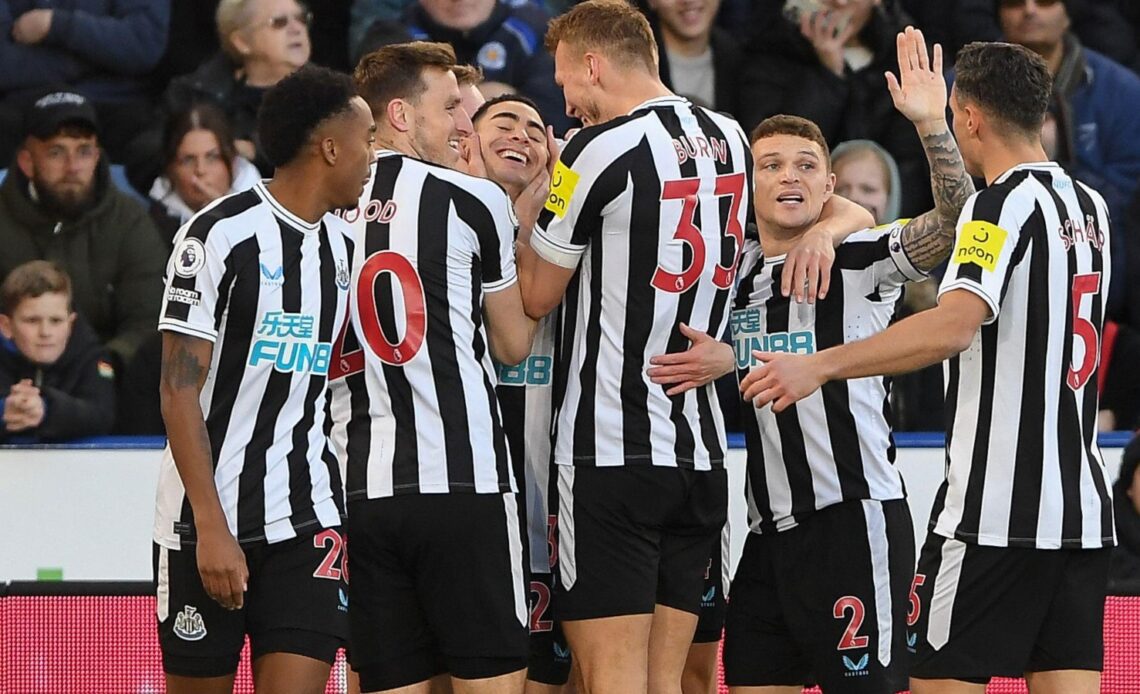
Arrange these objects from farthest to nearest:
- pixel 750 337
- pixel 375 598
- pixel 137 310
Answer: pixel 137 310, pixel 750 337, pixel 375 598

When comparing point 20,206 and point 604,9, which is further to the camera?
point 20,206

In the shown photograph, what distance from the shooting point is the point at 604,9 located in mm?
4492

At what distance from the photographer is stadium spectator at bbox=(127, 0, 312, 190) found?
304 inches

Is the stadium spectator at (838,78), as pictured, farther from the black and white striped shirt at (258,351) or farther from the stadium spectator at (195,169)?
the black and white striped shirt at (258,351)

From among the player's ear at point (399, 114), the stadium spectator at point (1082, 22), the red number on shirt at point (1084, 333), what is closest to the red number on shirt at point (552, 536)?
the player's ear at point (399, 114)

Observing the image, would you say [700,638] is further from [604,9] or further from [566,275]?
[604,9]

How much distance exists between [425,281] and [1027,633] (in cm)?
178

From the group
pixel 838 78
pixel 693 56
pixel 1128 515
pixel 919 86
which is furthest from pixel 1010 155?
pixel 693 56

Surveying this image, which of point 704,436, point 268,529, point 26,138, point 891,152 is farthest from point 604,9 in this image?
point 26,138

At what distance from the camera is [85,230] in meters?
7.57

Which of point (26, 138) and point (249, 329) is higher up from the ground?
point (26, 138)

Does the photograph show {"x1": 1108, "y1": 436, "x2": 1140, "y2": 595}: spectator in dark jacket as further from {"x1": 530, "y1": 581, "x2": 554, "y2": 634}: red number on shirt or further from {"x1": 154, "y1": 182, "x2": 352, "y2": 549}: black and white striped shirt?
{"x1": 154, "y1": 182, "x2": 352, "y2": 549}: black and white striped shirt

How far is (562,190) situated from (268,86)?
3908mm

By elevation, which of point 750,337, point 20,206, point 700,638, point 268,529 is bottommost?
point 700,638
